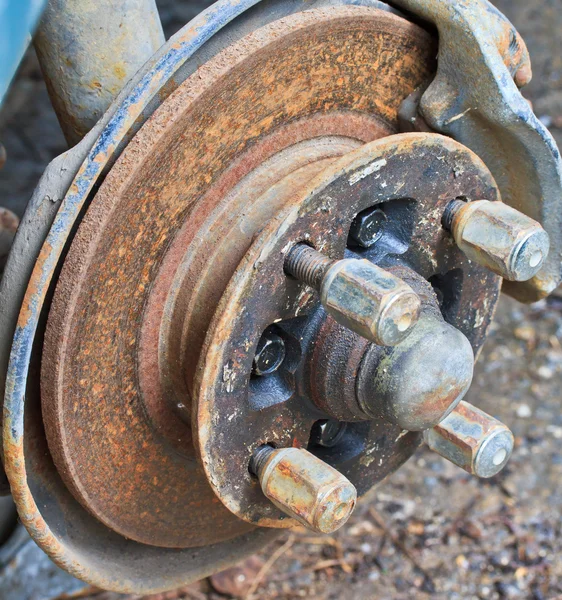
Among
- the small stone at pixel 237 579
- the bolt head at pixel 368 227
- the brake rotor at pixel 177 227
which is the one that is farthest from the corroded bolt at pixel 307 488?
the small stone at pixel 237 579

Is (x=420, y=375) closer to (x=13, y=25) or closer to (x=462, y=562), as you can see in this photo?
(x=13, y=25)

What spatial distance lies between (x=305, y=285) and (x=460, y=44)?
1.20 feet

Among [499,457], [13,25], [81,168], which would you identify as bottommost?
[499,457]

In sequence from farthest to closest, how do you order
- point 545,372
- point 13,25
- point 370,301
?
point 545,372, point 370,301, point 13,25

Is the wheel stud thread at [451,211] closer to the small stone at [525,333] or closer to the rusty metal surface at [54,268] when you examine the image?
the rusty metal surface at [54,268]

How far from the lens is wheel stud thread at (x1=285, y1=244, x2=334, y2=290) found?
0.90 m

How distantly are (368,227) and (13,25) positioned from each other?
479 millimetres

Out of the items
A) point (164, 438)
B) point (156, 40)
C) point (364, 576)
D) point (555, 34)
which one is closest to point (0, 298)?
point (164, 438)

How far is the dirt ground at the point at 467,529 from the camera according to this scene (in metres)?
1.60

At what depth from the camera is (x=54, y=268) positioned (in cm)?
88

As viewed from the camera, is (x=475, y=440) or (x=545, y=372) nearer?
(x=475, y=440)

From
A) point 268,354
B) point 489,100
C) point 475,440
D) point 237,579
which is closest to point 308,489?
point 268,354

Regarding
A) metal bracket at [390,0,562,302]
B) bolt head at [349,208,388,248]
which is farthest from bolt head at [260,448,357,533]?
metal bracket at [390,0,562,302]

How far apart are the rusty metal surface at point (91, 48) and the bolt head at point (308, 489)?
468 millimetres
